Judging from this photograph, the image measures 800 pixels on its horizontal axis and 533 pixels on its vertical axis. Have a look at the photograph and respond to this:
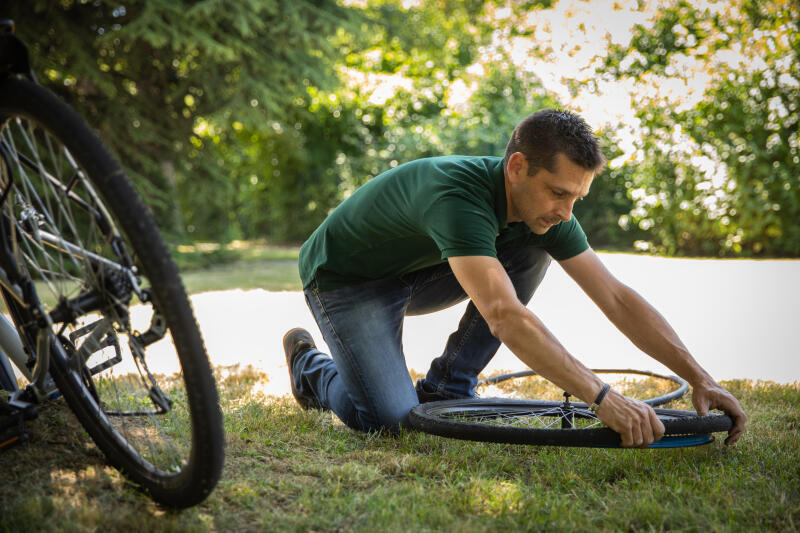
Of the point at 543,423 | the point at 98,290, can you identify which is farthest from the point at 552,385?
the point at 98,290

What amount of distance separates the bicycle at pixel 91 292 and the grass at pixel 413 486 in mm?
102

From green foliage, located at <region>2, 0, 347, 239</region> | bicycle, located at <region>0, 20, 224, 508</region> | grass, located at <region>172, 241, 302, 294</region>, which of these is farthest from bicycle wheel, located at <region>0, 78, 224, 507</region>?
green foliage, located at <region>2, 0, 347, 239</region>

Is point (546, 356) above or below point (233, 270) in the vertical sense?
above

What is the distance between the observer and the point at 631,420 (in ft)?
6.15

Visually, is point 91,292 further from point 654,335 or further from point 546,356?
point 654,335

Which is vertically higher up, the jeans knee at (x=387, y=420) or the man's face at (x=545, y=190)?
the man's face at (x=545, y=190)

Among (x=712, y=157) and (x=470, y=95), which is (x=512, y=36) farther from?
(x=712, y=157)

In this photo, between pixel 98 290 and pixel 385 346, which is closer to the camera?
pixel 98 290

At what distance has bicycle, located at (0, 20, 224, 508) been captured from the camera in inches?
57.1

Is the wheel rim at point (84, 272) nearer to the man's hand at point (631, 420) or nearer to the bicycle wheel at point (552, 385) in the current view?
the man's hand at point (631, 420)

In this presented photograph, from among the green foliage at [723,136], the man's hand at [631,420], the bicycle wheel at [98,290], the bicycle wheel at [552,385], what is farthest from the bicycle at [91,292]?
the green foliage at [723,136]

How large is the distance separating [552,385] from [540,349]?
4.26ft

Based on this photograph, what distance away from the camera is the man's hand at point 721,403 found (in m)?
2.16

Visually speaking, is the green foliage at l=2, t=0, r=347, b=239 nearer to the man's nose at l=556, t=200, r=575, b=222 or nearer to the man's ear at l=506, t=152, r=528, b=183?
the man's ear at l=506, t=152, r=528, b=183
